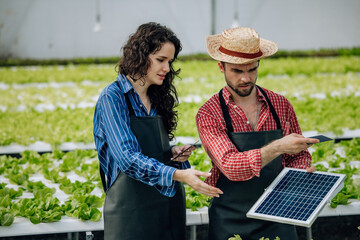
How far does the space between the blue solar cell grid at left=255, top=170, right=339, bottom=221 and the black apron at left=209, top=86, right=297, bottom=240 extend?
0.42 ft

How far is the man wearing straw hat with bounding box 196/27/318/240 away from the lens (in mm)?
2248

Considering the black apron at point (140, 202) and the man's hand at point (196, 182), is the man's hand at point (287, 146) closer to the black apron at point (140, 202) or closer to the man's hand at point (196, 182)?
the man's hand at point (196, 182)

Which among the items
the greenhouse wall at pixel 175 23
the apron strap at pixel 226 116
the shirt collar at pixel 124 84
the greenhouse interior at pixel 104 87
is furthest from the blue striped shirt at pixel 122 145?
the greenhouse wall at pixel 175 23

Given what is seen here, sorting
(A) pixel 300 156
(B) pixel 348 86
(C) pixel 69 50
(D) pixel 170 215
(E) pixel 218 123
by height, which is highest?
(E) pixel 218 123

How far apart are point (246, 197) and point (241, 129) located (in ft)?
1.02

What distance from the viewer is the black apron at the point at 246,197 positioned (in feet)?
7.54

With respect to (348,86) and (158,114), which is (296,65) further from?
(158,114)

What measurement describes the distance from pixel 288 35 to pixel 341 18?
1635mm

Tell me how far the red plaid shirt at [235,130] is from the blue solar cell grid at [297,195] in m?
0.13

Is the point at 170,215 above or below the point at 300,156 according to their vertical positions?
below

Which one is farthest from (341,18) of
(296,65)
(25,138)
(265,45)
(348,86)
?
(265,45)

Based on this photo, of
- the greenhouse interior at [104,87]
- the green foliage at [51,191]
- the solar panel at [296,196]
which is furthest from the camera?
the greenhouse interior at [104,87]

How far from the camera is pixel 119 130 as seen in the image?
7.01ft

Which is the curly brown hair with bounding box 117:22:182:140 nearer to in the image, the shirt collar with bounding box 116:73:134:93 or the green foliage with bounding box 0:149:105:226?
the shirt collar with bounding box 116:73:134:93
